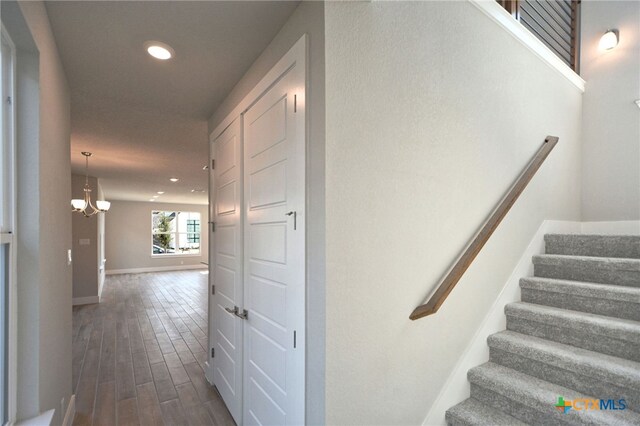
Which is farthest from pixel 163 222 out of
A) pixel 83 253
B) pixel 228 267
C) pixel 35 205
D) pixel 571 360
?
pixel 571 360

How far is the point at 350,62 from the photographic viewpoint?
1351 mm

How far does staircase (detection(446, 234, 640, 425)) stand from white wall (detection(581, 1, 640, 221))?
108 centimetres

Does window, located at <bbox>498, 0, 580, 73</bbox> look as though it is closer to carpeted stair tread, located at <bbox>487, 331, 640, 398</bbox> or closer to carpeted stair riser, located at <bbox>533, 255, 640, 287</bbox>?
carpeted stair riser, located at <bbox>533, 255, 640, 287</bbox>

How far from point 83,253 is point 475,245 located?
6.74 metres

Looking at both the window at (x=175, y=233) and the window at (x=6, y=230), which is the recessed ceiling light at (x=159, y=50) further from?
the window at (x=175, y=233)

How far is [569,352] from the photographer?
1.70 meters

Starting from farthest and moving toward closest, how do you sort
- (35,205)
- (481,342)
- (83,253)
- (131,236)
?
(131,236) < (83,253) < (481,342) < (35,205)

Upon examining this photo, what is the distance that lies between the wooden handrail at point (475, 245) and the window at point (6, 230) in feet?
5.77

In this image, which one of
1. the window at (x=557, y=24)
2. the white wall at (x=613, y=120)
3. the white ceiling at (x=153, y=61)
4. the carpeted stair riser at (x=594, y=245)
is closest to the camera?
the white ceiling at (x=153, y=61)

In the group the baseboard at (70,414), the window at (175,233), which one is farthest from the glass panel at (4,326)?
the window at (175,233)

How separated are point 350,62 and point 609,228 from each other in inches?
132

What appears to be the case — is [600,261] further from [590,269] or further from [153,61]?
[153,61]

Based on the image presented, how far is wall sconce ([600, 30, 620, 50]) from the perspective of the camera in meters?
3.01

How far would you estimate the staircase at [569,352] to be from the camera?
150 centimetres
